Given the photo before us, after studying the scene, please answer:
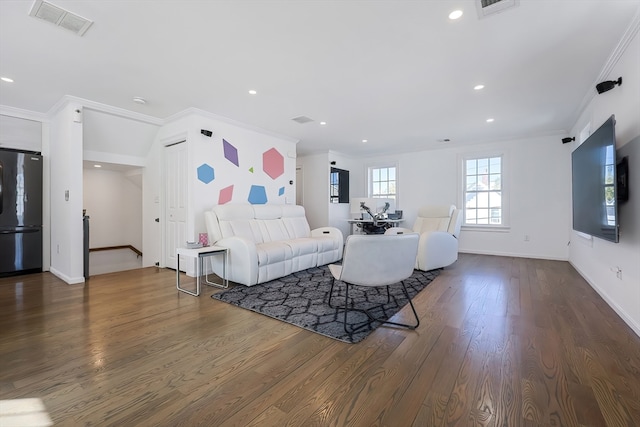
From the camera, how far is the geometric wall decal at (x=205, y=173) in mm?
4250

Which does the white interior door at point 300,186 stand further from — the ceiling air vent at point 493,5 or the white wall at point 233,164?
the ceiling air vent at point 493,5

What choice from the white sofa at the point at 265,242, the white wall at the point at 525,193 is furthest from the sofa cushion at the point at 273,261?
the white wall at the point at 525,193

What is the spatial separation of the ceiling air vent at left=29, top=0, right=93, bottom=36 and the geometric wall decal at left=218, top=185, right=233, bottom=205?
102 inches

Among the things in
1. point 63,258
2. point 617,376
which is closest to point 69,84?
point 63,258

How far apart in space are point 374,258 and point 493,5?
6.69 feet

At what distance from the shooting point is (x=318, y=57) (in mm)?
2701

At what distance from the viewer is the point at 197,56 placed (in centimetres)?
268

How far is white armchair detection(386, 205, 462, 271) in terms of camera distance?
4328mm

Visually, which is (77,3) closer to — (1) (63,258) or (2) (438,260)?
(1) (63,258)

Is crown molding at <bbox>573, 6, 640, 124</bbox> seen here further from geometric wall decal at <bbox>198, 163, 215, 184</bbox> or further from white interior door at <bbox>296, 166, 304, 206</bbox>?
white interior door at <bbox>296, 166, 304, 206</bbox>

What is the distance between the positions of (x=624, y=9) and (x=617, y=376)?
2568 millimetres

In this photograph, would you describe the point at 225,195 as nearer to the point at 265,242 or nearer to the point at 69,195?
the point at 265,242

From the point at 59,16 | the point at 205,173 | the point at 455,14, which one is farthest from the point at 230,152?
the point at 455,14

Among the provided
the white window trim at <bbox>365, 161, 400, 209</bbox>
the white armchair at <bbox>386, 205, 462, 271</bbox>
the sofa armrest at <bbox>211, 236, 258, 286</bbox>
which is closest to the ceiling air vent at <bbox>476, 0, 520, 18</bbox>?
the white armchair at <bbox>386, 205, 462, 271</bbox>
